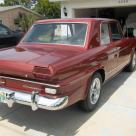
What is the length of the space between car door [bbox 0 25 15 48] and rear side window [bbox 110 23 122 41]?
4.33 meters

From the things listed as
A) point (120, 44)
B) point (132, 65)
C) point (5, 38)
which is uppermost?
point (120, 44)

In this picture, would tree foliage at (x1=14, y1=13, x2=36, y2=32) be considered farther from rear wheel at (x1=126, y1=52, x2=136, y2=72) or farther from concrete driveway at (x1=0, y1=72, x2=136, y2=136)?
concrete driveway at (x1=0, y1=72, x2=136, y2=136)

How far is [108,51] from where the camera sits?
5.83 m

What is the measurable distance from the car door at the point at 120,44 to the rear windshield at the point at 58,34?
1.20 meters

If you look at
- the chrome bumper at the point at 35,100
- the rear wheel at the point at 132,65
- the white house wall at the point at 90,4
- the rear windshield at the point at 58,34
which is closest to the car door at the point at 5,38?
the rear windshield at the point at 58,34

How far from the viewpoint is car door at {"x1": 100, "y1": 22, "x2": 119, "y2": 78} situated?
576 cm

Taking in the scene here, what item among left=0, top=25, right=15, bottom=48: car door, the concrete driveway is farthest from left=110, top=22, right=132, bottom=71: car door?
left=0, top=25, right=15, bottom=48: car door

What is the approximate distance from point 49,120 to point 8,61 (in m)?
1.31

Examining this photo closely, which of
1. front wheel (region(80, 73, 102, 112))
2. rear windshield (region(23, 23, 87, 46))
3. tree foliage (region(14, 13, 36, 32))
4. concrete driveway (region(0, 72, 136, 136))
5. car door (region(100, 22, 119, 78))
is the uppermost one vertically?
rear windshield (region(23, 23, 87, 46))

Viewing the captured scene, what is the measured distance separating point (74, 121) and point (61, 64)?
125cm

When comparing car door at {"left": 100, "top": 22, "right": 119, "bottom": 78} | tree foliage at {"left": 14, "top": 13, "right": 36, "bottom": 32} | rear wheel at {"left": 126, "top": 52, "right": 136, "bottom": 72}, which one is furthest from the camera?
tree foliage at {"left": 14, "top": 13, "right": 36, "bottom": 32}

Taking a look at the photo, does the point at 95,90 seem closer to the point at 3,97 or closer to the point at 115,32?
the point at 3,97

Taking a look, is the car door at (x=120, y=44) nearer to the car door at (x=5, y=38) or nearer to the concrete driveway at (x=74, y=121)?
the concrete driveway at (x=74, y=121)

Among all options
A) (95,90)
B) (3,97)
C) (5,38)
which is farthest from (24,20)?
(3,97)
